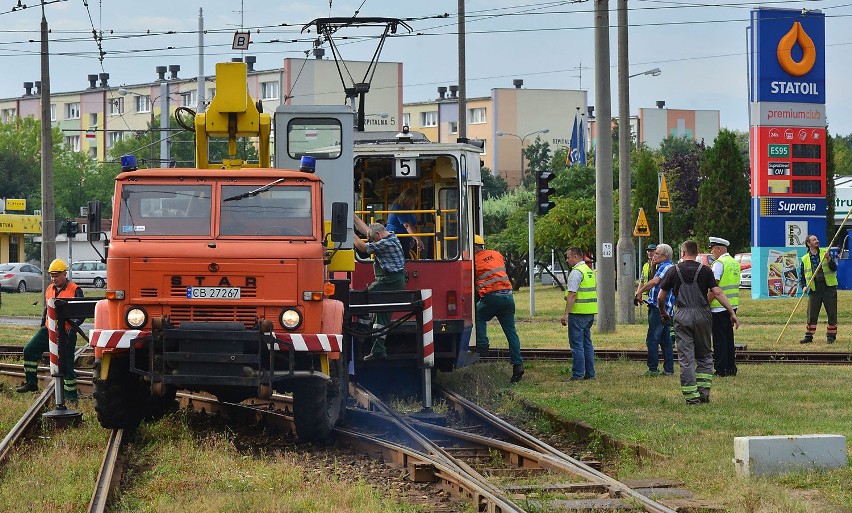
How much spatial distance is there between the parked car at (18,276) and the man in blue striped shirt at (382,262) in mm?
45185

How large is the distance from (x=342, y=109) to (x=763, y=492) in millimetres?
6923

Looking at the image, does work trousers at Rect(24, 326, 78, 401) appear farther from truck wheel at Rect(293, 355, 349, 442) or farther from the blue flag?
the blue flag

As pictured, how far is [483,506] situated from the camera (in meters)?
9.03

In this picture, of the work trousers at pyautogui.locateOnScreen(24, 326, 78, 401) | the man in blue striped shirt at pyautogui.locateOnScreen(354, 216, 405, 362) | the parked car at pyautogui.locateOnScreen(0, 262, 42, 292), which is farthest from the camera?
the parked car at pyautogui.locateOnScreen(0, 262, 42, 292)

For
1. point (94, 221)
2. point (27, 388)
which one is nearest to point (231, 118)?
point (94, 221)

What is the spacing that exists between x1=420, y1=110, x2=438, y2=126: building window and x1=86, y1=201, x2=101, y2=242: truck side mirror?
309ft

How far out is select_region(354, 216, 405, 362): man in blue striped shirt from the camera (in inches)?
581

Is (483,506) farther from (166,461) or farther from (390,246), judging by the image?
(390,246)

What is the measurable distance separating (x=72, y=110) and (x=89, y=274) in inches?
1838

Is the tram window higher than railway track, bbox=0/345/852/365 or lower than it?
higher

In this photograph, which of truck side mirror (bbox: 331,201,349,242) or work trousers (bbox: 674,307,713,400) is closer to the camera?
truck side mirror (bbox: 331,201,349,242)

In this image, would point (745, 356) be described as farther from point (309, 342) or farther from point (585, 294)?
point (309, 342)

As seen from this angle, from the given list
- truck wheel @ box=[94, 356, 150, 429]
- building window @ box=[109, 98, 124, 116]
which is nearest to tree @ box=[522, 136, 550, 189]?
building window @ box=[109, 98, 124, 116]

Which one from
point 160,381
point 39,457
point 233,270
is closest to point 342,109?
point 233,270
